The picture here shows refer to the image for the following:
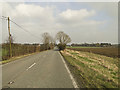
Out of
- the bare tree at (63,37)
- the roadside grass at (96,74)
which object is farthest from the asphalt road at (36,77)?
the bare tree at (63,37)

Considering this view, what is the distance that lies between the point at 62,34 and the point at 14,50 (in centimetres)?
4533

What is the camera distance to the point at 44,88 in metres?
3.78

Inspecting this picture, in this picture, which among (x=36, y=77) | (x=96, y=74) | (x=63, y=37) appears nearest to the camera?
(x=36, y=77)

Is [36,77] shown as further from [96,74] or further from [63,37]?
[63,37]

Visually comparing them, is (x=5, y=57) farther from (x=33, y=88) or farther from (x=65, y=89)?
(x=65, y=89)

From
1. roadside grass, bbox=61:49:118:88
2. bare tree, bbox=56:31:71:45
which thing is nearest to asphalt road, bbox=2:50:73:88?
roadside grass, bbox=61:49:118:88

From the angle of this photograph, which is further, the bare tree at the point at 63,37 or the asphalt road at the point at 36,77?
the bare tree at the point at 63,37

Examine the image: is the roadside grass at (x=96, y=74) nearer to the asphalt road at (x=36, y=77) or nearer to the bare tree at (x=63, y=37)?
the asphalt road at (x=36, y=77)

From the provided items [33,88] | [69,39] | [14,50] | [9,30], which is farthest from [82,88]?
[69,39]

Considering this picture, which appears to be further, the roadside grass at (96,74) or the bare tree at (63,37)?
the bare tree at (63,37)

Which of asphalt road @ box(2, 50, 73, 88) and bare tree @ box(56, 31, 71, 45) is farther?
bare tree @ box(56, 31, 71, 45)

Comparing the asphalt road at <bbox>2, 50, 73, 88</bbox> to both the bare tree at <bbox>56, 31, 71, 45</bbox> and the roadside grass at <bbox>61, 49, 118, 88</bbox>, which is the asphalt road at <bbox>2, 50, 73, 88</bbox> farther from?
the bare tree at <bbox>56, 31, 71, 45</bbox>

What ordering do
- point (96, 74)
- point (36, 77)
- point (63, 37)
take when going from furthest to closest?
1. point (63, 37)
2. point (96, 74)
3. point (36, 77)

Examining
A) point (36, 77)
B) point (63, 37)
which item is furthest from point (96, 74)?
point (63, 37)
